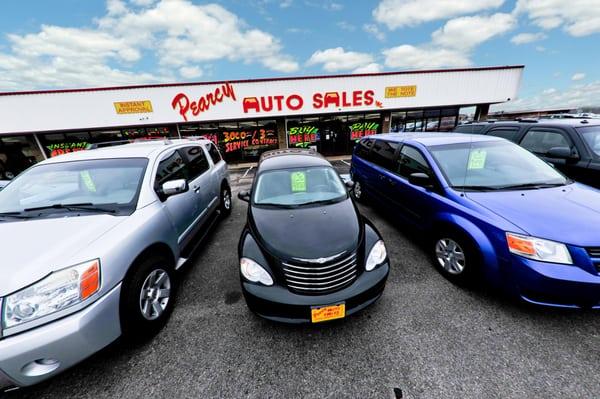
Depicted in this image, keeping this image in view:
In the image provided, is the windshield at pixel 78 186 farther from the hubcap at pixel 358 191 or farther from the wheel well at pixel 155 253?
the hubcap at pixel 358 191

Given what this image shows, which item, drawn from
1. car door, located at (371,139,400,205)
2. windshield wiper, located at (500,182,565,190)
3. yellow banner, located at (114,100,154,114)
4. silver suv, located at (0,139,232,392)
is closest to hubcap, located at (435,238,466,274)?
windshield wiper, located at (500,182,565,190)

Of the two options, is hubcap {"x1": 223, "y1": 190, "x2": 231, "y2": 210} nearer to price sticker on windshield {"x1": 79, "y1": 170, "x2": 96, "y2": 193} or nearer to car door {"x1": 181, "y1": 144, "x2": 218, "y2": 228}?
car door {"x1": 181, "y1": 144, "x2": 218, "y2": 228}

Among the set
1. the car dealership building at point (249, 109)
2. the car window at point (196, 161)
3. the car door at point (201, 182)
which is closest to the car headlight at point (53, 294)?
the car door at point (201, 182)

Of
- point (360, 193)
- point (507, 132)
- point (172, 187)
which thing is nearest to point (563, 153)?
point (507, 132)

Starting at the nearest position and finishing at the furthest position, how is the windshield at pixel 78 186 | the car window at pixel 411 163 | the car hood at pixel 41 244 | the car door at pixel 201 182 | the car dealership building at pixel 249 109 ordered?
the car hood at pixel 41 244 → the windshield at pixel 78 186 → the car window at pixel 411 163 → the car door at pixel 201 182 → the car dealership building at pixel 249 109

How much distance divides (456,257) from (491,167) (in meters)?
1.42

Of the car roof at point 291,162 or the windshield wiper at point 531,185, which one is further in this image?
the car roof at point 291,162

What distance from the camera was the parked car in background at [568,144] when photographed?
3854mm

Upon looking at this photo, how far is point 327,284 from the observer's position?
80.8 inches

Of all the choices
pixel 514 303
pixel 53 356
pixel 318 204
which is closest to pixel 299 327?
pixel 318 204

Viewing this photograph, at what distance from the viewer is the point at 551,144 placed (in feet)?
14.6

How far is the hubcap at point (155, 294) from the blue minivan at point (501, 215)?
3365 mm

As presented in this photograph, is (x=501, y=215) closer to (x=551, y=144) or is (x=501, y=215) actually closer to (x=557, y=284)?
(x=557, y=284)

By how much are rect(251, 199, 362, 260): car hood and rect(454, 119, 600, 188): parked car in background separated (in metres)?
4.42
